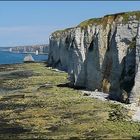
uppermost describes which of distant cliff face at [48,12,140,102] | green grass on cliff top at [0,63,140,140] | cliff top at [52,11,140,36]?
cliff top at [52,11,140,36]

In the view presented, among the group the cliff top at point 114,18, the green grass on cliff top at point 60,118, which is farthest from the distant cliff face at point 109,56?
the green grass on cliff top at point 60,118

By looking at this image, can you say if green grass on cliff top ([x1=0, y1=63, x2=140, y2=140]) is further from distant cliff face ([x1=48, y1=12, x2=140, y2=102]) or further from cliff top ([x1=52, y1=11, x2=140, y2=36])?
cliff top ([x1=52, y1=11, x2=140, y2=36])

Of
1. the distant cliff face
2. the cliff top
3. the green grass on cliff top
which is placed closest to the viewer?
the green grass on cliff top

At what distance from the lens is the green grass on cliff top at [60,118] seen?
43.1 metres

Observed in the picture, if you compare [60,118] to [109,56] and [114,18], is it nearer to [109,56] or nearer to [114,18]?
[109,56]

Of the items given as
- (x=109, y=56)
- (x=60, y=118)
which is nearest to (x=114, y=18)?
(x=109, y=56)

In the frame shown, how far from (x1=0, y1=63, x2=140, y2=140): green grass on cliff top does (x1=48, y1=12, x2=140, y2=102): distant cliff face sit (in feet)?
14.1

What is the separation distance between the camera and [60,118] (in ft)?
166

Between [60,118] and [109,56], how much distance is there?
83.2 ft

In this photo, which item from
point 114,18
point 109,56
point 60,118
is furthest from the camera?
point 114,18

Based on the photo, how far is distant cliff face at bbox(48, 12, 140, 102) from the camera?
6238cm

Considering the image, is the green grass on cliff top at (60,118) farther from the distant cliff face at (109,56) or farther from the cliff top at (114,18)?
the cliff top at (114,18)

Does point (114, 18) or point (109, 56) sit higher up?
point (114, 18)

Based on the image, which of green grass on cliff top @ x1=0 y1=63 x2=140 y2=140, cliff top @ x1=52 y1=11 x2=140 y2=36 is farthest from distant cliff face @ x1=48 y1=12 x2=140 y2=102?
green grass on cliff top @ x1=0 y1=63 x2=140 y2=140
